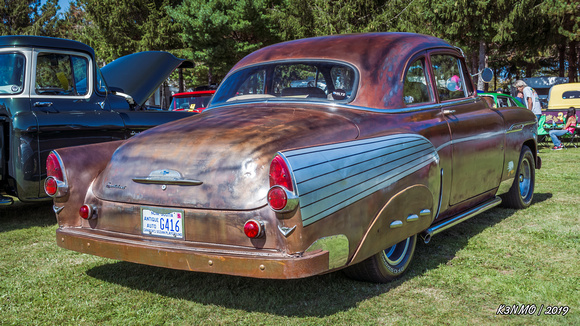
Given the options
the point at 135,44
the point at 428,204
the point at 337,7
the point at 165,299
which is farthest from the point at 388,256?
the point at 135,44

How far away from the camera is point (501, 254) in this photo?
4.39 metres

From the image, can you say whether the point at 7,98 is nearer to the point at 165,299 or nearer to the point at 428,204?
the point at 165,299

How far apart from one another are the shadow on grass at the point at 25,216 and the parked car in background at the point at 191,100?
618 cm

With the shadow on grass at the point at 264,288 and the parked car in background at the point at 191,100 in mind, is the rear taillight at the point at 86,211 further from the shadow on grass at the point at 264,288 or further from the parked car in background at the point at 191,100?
the parked car in background at the point at 191,100

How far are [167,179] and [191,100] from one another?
1024 cm

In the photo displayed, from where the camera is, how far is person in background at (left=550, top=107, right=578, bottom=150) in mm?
13469

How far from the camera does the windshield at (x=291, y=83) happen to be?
13.1 ft

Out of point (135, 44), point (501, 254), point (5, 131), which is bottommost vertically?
point (501, 254)

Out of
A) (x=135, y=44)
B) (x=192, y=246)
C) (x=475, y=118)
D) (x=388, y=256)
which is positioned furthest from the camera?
(x=135, y=44)

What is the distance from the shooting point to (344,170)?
3.04 metres

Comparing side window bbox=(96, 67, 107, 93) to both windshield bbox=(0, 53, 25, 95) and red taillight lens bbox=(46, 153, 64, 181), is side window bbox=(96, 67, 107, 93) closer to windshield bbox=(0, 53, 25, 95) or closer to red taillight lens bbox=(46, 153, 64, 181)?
windshield bbox=(0, 53, 25, 95)

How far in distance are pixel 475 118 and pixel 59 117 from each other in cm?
419

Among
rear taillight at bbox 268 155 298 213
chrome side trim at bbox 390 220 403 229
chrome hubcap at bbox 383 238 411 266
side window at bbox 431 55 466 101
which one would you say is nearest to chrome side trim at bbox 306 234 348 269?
rear taillight at bbox 268 155 298 213

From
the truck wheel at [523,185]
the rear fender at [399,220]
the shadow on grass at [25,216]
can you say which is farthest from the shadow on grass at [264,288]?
the shadow on grass at [25,216]
